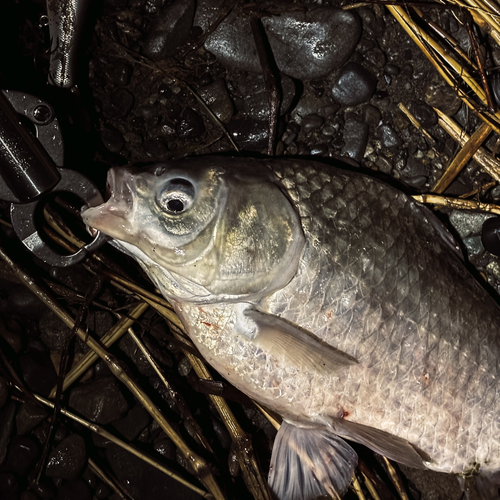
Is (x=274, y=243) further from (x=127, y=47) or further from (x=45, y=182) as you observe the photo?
(x=127, y=47)

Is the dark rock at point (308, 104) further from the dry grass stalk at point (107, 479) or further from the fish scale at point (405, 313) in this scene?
the dry grass stalk at point (107, 479)

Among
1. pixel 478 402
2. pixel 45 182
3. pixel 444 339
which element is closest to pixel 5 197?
pixel 45 182

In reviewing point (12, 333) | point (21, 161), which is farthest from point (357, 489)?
point (21, 161)

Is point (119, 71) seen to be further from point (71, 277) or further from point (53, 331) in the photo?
point (53, 331)

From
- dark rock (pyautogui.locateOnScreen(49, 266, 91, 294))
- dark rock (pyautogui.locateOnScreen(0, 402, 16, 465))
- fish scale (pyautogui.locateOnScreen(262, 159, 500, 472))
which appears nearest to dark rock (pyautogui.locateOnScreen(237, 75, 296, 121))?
fish scale (pyautogui.locateOnScreen(262, 159, 500, 472))

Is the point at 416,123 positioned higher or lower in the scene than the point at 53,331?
higher

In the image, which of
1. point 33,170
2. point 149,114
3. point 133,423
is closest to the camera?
point 33,170

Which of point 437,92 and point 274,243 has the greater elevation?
point 437,92
